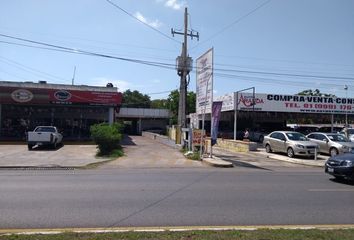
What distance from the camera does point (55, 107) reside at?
4081cm

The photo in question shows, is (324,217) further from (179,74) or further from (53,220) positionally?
(179,74)

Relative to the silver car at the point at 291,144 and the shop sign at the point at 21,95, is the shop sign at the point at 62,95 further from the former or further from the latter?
the silver car at the point at 291,144

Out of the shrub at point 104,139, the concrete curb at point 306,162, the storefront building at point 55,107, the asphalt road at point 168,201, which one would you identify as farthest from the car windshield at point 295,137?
the storefront building at point 55,107

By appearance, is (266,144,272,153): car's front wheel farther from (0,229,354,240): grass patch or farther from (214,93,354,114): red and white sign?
(0,229,354,240): grass patch

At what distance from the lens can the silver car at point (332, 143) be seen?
27.1 m

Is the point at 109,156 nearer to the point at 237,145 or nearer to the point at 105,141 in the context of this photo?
the point at 105,141

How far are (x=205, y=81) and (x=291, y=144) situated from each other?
6878mm

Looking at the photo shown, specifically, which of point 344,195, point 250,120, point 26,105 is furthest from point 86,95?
point 344,195

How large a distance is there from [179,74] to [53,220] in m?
25.5

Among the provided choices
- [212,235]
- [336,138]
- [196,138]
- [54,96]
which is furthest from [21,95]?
[212,235]

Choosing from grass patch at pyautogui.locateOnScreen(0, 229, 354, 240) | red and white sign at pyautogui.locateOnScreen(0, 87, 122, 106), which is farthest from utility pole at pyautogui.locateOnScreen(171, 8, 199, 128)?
grass patch at pyautogui.locateOnScreen(0, 229, 354, 240)

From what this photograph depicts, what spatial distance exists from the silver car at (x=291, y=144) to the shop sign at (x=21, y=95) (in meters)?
20.5

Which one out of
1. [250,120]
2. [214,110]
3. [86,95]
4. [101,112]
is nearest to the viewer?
[214,110]

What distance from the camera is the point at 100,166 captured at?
20922 mm
